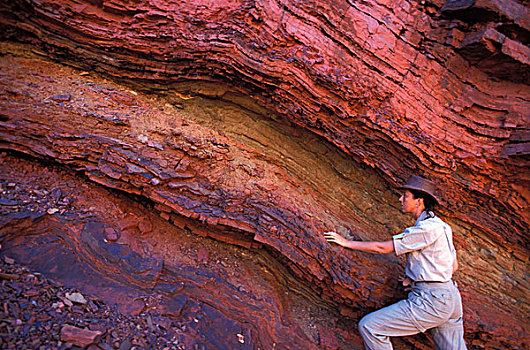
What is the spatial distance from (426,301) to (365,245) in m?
0.88

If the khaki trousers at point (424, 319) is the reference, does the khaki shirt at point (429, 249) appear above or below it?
above

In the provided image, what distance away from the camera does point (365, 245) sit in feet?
11.9

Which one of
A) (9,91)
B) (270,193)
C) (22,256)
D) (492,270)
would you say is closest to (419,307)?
(492,270)

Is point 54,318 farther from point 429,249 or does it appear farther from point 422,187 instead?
point 422,187

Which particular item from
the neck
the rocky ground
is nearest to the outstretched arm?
the neck

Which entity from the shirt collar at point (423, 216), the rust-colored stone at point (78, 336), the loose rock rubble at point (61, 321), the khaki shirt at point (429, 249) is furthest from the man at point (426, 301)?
the rust-colored stone at point (78, 336)

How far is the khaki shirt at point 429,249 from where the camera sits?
3383 mm

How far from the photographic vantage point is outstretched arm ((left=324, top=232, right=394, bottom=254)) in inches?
139

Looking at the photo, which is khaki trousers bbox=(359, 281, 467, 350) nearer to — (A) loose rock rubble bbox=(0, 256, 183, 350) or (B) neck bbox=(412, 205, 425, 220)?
(B) neck bbox=(412, 205, 425, 220)

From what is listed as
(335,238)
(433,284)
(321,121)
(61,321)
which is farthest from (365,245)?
(61,321)

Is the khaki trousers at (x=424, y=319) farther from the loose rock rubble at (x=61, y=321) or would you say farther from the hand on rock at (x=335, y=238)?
the loose rock rubble at (x=61, y=321)

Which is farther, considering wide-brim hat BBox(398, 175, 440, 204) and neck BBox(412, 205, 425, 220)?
neck BBox(412, 205, 425, 220)

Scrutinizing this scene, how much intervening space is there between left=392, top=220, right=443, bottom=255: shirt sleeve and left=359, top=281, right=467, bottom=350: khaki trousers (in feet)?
1.53

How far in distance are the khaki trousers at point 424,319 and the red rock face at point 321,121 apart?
0.41 m
